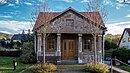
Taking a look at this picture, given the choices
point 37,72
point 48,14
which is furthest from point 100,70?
point 48,14

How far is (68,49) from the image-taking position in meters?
27.4

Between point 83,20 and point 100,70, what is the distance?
9.05 metres

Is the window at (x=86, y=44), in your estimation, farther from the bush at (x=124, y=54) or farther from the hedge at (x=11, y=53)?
the hedge at (x=11, y=53)

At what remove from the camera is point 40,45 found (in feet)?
85.2

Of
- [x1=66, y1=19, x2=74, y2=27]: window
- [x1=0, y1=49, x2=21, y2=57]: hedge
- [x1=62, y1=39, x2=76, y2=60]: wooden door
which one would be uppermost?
[x1=66, y1=19, x2=74, y2=27]: window

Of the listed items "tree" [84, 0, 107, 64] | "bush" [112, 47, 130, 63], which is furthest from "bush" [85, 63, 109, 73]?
"bush" [112, 47, 130, 63]

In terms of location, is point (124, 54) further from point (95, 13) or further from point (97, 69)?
point (97, 69)

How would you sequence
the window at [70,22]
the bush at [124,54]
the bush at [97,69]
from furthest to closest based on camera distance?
the bush at [124,54] → the window at [70,22] → the bush at [97,69]

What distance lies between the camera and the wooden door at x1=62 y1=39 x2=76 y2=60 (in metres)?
27.4

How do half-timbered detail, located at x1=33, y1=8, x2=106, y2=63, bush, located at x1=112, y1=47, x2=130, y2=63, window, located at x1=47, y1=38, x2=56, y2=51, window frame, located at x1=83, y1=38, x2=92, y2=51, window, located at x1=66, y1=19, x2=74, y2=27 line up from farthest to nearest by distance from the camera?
bush, located at x1=112, y1=47, x2=130, y2=63 → window frame, located at x1=83, y1=38, x2=92, y2=51 → window, located at x1=47, y1=38, x2=56, y2=51 → window, located at x1=66, y1=19, x2=74, y2=27 → half-timbered detail, located at x1=33, y1=8, x2=106, y2=63

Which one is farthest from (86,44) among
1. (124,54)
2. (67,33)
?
(124,54)

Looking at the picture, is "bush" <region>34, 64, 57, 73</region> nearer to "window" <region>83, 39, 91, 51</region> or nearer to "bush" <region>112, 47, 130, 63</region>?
"window" <region>83, 39, 91, 51</region>

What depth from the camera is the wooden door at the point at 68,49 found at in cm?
2742

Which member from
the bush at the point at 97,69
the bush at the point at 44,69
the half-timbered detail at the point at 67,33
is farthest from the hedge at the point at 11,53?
the bush at the point at 97,69
